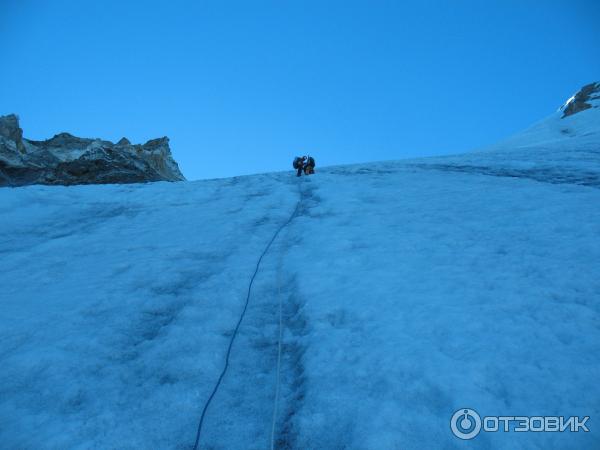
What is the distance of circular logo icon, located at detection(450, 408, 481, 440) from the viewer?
2561mm

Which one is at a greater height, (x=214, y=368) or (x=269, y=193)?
(x=269, y=193)

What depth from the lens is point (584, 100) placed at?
1781 inches

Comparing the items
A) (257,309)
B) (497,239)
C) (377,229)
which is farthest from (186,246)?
(497,239)

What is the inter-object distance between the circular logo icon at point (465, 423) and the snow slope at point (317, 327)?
5 cm

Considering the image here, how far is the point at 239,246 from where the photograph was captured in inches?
247

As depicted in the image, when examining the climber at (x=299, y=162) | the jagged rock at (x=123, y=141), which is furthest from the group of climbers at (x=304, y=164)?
the jagged rock at (x=123, y=141)

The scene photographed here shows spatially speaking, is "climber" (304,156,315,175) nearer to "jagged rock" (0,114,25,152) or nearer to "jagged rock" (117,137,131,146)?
"jagged rock" (117,137,131,146)

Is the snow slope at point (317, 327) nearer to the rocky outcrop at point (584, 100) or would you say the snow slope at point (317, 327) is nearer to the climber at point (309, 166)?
the climber at point (309, 166)

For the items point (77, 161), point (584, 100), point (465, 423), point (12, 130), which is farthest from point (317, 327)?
point (584, 100)

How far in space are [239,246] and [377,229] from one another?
6.88 feet

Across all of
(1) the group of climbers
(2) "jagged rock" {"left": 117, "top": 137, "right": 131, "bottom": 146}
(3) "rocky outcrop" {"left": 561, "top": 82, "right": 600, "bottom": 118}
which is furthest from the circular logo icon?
(3) "rocky outcrop" {"left": 561, "top": 82, "right": 600, "bottom": 118}

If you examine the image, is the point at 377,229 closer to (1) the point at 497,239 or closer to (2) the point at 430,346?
(1) the point at 497,239

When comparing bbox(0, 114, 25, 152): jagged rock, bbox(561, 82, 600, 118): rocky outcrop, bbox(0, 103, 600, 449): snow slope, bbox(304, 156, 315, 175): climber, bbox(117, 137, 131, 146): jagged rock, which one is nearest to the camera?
bbox(0, 103, 600, 449): snow slope

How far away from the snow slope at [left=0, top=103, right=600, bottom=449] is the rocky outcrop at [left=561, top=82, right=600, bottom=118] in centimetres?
4475
